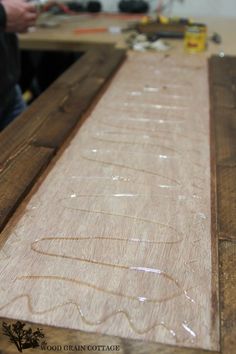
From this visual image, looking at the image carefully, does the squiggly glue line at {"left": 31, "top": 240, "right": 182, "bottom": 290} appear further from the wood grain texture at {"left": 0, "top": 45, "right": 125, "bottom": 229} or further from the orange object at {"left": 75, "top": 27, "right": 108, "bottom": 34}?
the orange object at {"left": 75, "top": 27, "right": 108, "bottom": 34}

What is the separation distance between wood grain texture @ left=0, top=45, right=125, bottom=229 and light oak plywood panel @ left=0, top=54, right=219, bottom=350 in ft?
0.12

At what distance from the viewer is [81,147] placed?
91 centimetres

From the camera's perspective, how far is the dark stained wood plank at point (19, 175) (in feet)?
2.28

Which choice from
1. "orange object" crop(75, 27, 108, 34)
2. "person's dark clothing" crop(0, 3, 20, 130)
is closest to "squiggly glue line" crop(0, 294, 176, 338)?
"person's dark clothing" crop(0, 3, 20, 130)

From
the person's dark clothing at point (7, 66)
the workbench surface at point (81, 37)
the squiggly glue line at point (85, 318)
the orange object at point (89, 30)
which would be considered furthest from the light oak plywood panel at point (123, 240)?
the orange object at point (89, 30)

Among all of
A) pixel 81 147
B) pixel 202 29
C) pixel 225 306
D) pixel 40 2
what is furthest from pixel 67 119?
pixel 40 2

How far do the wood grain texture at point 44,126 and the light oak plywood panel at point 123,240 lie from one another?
35 mm

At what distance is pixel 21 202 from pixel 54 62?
5.90 feet

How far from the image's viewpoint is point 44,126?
986mm

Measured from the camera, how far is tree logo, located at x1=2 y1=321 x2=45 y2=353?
484 millimetres

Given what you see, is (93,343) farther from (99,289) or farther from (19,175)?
(19,175)

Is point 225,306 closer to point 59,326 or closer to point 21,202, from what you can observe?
point 59,326

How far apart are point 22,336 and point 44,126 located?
60cm

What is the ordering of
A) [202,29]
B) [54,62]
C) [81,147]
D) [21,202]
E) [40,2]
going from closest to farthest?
[21,202]
[81,147]
[202,29]
[40,2]
[54,62]
